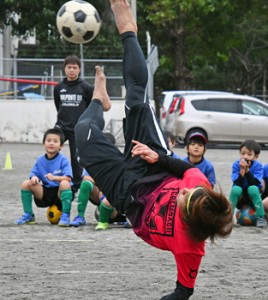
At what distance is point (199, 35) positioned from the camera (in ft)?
134

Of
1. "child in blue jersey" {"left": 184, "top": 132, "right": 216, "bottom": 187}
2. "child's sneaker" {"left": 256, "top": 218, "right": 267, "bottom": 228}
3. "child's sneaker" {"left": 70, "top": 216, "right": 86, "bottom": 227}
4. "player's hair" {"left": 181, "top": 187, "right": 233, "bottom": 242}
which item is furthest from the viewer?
"child's sneaker" {"left": 256, "top": 218, "right": 267, "bottom": 228}

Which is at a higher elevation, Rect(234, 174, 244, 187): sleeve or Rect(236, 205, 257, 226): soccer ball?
Rect(234, 174, 244, 187): sleeve

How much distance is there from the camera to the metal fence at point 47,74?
1135 inches

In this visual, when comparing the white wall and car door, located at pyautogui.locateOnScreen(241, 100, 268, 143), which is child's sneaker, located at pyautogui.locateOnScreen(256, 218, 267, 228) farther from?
the white wall

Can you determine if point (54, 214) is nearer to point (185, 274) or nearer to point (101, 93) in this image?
point (101, 93)

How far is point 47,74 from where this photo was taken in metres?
28.8

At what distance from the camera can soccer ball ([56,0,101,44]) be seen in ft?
37.1

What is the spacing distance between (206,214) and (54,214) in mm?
5364

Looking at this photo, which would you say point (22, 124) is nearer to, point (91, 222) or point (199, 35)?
point (199, 35)

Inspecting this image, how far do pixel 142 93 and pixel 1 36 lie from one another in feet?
107

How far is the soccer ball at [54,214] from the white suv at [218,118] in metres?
18.2

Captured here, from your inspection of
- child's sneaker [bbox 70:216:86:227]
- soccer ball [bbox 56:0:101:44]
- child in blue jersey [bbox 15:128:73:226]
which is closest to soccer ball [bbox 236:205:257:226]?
child's sneaker [bbox 70:216:86:227]

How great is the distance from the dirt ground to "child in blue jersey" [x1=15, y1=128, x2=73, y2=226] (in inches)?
9.1

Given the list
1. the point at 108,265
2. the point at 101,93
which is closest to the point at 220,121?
the point at 108,265
